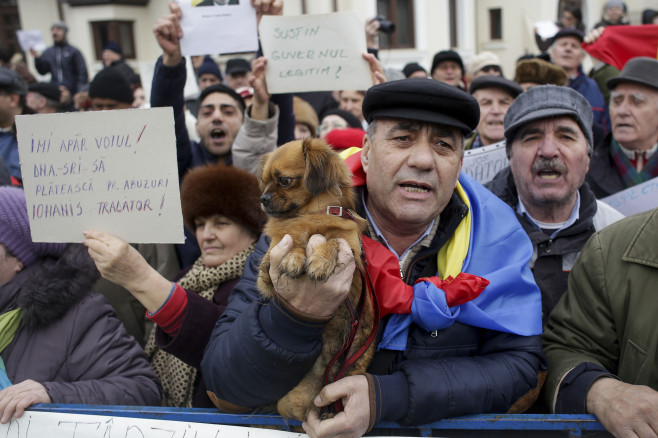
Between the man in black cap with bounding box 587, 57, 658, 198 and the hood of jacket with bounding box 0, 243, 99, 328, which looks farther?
the man in black cap with bounding box 587, 57, 658, 198

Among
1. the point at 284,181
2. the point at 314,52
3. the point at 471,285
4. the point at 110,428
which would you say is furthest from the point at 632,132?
the point at 110,428

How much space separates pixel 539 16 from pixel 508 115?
70.1 feet

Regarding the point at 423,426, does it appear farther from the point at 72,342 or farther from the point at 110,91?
the point at 110,91

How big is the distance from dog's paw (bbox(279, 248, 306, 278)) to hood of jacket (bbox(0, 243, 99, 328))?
3.63ft

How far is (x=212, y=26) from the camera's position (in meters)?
3.31

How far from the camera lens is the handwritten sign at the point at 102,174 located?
2002mm

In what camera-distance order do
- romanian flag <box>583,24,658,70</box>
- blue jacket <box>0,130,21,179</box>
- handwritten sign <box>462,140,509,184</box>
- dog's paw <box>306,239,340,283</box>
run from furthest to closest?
blue jacket <box>0,130,21,179</box>
romanian flag <box>583,24,658,70</box>
handwritten sign <box>462,140,509,184</box>
dog's paw <box>306,239,340,283</box>

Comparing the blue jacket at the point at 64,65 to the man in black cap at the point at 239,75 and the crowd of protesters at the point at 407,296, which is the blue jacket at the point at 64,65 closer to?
the man in black cap at the point at 239,75

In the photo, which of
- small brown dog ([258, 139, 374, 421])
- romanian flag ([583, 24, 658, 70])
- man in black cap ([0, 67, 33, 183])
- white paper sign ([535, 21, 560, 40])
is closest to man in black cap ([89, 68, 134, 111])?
man in black cap ([0, 67, 33, 183])

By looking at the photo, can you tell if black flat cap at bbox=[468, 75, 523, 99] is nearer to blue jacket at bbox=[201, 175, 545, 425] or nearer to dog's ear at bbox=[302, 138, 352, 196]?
blue jacket at bbox=[201, 175, 545, 425]

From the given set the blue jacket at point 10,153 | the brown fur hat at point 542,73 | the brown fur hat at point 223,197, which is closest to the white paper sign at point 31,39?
the blue jacket at point 10,153

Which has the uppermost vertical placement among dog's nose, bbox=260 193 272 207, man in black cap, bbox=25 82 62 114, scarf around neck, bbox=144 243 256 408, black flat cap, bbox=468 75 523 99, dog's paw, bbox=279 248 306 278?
man in black cap, bbox=25 82 62 114

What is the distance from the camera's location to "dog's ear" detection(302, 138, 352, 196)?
1.90 metres

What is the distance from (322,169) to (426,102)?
0.45 m
